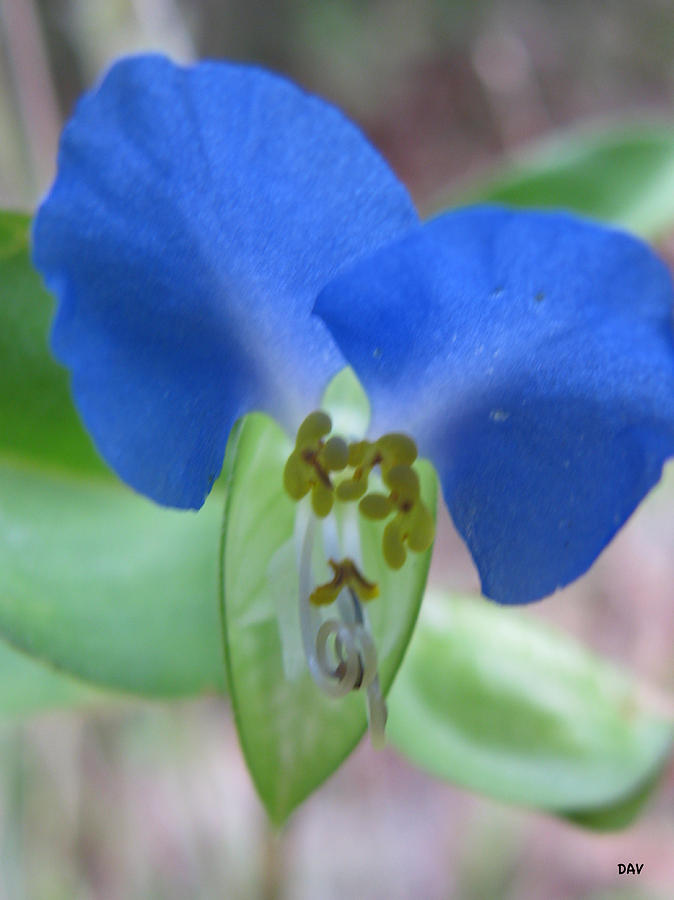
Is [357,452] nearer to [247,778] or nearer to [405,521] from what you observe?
[405,521]

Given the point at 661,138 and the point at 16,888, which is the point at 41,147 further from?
the point at 16,888

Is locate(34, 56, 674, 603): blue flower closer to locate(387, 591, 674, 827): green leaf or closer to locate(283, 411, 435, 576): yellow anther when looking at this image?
locate(283, 411, 435, 576): yellow anther

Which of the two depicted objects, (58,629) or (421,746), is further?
(421,746)

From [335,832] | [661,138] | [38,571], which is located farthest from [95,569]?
[335,832]

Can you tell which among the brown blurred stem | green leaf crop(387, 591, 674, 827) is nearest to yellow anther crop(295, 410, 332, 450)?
green leaf crop(387, 591, 674, 827)

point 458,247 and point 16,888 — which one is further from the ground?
point 458,247

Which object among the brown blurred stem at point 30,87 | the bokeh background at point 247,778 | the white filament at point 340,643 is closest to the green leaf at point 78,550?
the white filament at point 340,643

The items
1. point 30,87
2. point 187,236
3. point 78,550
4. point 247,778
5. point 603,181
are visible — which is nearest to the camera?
point 187,236

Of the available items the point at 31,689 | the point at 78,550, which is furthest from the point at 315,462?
the point at 31,689

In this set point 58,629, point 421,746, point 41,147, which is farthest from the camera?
point 41,147
